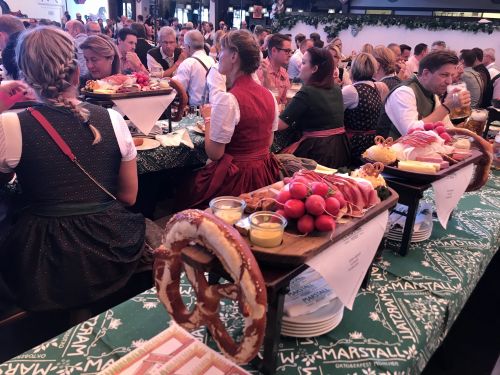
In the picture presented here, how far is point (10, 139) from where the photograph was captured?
1.46 m

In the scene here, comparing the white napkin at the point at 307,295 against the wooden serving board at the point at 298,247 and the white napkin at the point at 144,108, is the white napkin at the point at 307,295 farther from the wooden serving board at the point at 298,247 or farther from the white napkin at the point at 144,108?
the white napkin at the point at 144,108

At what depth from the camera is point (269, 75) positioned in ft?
14.4

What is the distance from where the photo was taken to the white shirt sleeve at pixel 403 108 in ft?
8.03

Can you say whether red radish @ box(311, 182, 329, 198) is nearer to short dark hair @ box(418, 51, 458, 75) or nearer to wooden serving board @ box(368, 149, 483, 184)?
wooden serving board @ box(368, 149, 483, 184)

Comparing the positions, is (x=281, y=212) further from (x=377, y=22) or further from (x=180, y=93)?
(x=377, y=22)

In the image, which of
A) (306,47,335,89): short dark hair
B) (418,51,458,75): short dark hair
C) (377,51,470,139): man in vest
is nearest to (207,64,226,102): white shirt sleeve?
(306,47,335,89): short dark hair

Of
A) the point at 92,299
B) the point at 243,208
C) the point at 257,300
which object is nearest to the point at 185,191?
the point at 92,299

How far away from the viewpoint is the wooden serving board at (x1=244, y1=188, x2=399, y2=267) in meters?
0.88

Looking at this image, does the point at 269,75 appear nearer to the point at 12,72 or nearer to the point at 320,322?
the point at 12,72

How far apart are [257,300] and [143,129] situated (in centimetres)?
200

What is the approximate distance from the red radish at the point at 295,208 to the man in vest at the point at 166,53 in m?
4.54

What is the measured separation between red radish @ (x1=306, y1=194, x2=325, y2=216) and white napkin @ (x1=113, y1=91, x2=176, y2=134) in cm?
172

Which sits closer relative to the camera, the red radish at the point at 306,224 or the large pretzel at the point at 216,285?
the large pretzel at the point at 216,285

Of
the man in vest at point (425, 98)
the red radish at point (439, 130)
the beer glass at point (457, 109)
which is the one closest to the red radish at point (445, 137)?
the red radish at point (439, 130)
